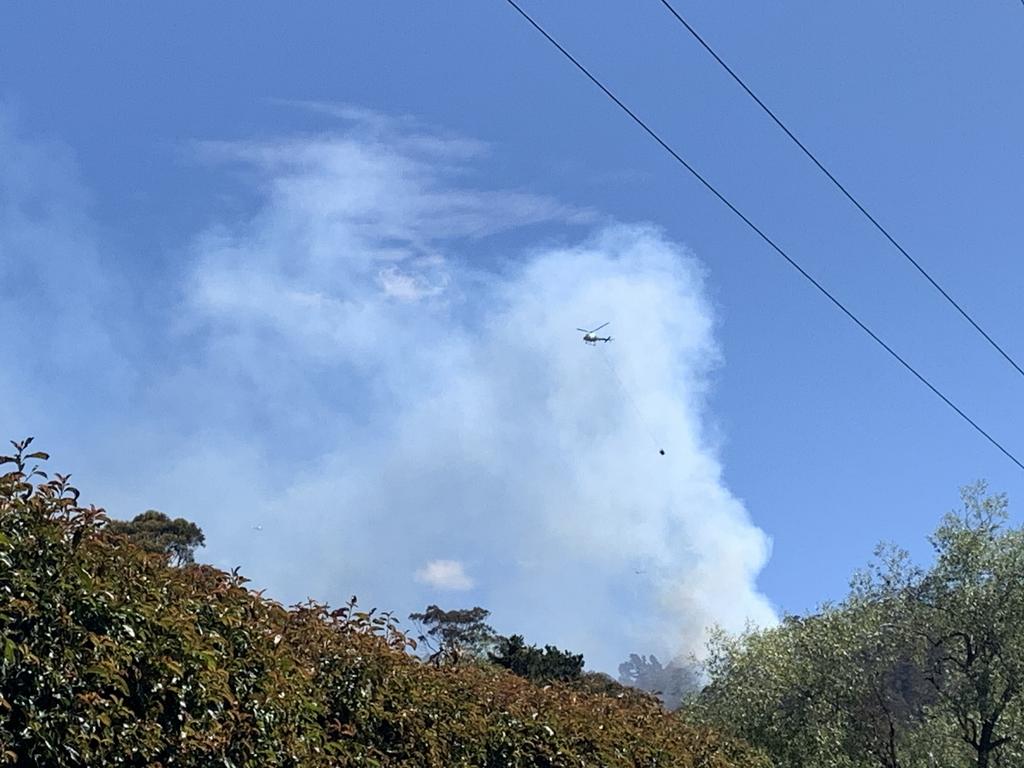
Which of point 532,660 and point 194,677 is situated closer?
point 194,677

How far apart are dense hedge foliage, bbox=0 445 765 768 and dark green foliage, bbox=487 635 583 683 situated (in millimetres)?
10247

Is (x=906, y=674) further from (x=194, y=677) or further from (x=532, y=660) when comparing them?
(x=194, y=677)

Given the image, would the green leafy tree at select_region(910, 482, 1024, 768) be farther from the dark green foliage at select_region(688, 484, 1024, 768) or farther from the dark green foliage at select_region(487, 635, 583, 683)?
the dark green foliage at select_region(487, 635, 583, 683)

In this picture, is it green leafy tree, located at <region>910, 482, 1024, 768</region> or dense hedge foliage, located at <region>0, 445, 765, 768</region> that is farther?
green leafy tree, located at <region>910, 482, 1024, 768</region>

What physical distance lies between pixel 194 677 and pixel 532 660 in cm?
1432

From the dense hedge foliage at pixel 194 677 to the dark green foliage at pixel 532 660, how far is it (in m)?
10.2

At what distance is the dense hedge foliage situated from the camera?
4.48 metres

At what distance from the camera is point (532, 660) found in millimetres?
18984

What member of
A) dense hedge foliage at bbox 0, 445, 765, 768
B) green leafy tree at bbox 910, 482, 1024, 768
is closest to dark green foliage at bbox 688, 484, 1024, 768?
green leafy tree at bbox 910, 482, 1024, 768

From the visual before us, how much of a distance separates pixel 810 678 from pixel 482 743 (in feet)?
37.1

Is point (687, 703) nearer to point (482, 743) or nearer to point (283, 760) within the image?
point (482, 743)

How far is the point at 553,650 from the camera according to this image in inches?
816

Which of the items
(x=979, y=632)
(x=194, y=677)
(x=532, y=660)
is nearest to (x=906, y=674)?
(x=979, y=632)

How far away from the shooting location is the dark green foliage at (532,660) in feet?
60.1
